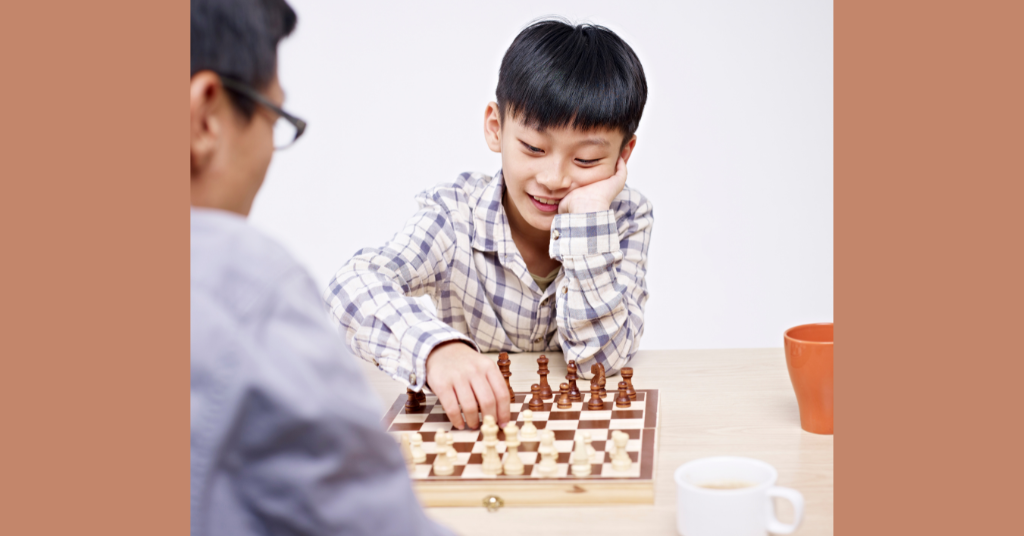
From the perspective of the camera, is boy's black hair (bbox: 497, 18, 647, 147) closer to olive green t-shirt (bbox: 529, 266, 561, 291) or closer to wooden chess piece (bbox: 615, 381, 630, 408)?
olive green t-shirt (bbox: 529, 266, 561, 291)

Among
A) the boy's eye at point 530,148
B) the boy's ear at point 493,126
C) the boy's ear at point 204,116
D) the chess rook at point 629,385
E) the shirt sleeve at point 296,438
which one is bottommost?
the chess rook at point 629,385

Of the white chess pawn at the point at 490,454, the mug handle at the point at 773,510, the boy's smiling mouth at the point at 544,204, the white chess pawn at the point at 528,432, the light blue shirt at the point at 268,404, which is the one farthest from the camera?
the boy's smiling mouth at the point at 544,204

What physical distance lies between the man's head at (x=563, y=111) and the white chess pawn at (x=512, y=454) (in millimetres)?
676

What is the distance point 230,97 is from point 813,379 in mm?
852

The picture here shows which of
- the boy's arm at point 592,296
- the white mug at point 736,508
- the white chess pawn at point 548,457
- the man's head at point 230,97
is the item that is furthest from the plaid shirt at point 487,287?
the man's head at point 230,97

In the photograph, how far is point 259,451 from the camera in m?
0.54

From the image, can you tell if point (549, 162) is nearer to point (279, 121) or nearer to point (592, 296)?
point (592, 296)

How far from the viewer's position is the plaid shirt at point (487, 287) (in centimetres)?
Result: 143

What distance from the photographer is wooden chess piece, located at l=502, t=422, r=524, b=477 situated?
1001 mm

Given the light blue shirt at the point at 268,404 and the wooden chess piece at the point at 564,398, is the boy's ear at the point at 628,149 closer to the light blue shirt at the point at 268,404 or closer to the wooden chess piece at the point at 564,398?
the wooden chess piece at the point at 564,398

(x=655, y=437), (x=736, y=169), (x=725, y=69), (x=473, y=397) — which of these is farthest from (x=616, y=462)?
(x=736, y=169)

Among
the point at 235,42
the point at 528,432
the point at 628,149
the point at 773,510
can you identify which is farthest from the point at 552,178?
the point at 235,42

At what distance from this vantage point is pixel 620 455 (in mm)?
993

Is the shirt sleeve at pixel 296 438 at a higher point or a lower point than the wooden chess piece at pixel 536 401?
higher
